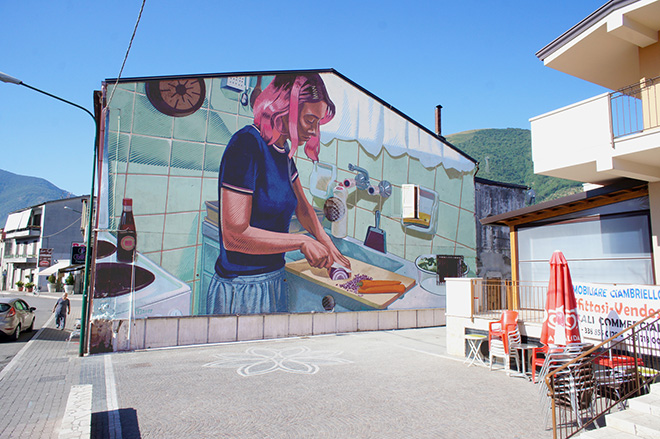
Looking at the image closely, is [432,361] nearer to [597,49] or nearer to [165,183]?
[597,49]

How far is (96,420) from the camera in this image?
Answer: 741cm

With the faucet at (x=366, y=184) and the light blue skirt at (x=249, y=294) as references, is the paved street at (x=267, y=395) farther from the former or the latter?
the faucet at (x=366, y=184)

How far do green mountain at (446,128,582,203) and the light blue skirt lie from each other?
280 feet

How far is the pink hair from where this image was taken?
714 inches

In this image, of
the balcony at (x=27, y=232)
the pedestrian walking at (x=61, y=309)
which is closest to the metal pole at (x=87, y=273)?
the pedestrian walking at (x=61, y=309)

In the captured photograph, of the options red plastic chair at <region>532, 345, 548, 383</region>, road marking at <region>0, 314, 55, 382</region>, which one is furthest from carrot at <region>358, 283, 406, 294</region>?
road marking at <region>0, 314, 55, 382</region>

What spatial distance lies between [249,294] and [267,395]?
823 centimetres

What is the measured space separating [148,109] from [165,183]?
110 inches

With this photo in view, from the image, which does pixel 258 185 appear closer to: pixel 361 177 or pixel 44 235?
pixel 361 177

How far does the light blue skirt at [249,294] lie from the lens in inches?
641

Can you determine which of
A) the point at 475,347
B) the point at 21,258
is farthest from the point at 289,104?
the point at 21,258

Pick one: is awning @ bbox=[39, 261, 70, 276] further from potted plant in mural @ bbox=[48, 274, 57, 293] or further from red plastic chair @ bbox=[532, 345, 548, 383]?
red plastic chair @ bbox=[532, 345, 548, 383]

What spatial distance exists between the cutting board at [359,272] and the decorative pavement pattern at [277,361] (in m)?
4.20

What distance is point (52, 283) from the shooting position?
1811 inches
